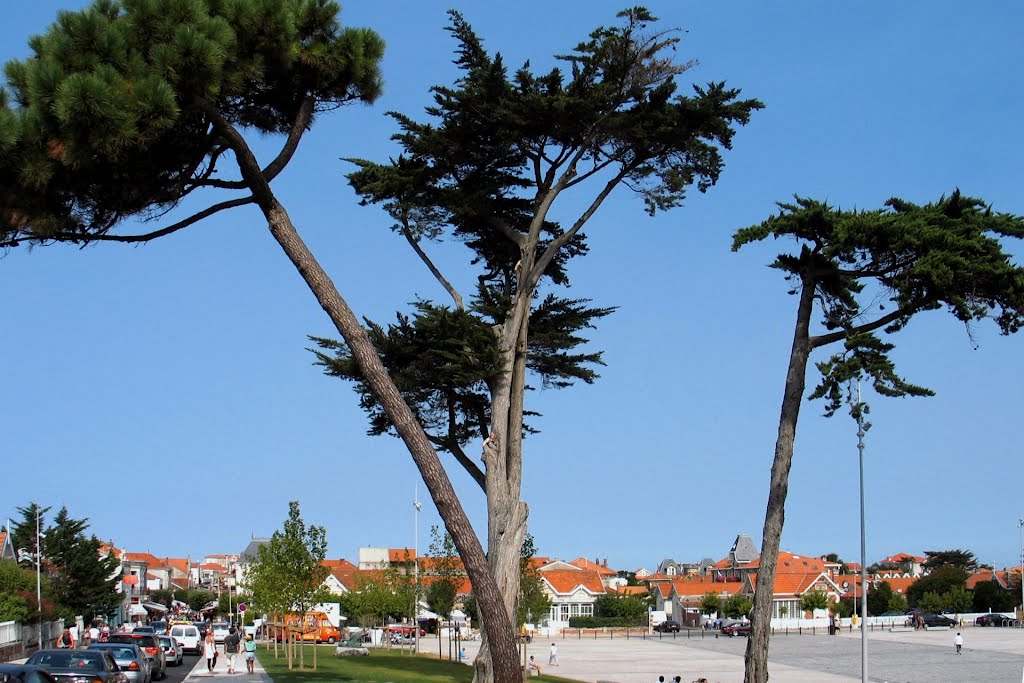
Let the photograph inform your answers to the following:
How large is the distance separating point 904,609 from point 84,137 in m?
126

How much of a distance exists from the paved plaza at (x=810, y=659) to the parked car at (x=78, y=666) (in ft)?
65.1

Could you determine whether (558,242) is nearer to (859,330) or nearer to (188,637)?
(859,330)

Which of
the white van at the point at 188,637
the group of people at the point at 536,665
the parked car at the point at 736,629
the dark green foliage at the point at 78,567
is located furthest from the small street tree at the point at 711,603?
the white van at the point at 188,637

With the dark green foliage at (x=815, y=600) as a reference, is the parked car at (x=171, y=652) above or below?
above

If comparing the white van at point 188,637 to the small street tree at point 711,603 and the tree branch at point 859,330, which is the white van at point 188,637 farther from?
the small street tree at point 711,603

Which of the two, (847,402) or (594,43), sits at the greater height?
(594,43)

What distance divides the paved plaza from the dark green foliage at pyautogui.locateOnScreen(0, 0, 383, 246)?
95.1ft

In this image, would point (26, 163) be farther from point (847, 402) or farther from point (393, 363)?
point (847, 402)

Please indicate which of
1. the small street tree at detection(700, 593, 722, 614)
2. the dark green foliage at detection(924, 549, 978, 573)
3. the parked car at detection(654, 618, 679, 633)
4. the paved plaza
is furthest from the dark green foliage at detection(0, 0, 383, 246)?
the dark green foliage at detection(924, 549, 978, 573)

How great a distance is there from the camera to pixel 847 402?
81.1ft

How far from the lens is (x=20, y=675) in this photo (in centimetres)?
1582

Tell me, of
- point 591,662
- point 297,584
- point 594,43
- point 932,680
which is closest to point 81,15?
point 594,43

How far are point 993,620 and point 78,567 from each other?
247ft

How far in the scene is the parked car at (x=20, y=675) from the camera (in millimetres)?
15562
